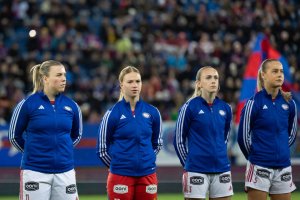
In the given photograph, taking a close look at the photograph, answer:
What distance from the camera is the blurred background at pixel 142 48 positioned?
1877 centimetres

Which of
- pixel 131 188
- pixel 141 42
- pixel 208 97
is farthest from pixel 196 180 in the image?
pixel 141 42

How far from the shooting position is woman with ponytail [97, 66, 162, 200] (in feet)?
28.6

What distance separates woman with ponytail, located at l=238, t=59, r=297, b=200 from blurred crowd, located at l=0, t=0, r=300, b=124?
1015cm

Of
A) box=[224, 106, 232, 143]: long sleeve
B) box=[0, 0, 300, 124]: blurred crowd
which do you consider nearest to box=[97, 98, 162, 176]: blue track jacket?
box=[224, 106, 232, 143]: long sleeve

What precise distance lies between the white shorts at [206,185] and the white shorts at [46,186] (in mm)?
1253

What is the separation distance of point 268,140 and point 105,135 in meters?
1.83

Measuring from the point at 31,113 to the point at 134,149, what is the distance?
1.17 metres

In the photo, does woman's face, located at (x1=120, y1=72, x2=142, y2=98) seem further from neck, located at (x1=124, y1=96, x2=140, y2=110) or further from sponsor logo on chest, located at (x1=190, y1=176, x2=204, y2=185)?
sponsor logo on chest, located at (x1=190, y1=176, x2=204, y2=185)

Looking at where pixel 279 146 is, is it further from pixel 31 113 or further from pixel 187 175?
pixel 31 113

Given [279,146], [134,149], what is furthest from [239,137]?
[134,149]

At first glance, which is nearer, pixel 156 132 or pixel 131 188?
pixel 131 188

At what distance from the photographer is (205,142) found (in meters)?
8.96

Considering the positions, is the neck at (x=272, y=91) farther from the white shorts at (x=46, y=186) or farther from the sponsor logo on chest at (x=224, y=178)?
the white shorts at (x=46, y=186)

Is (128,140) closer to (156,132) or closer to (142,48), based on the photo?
(156,132)
